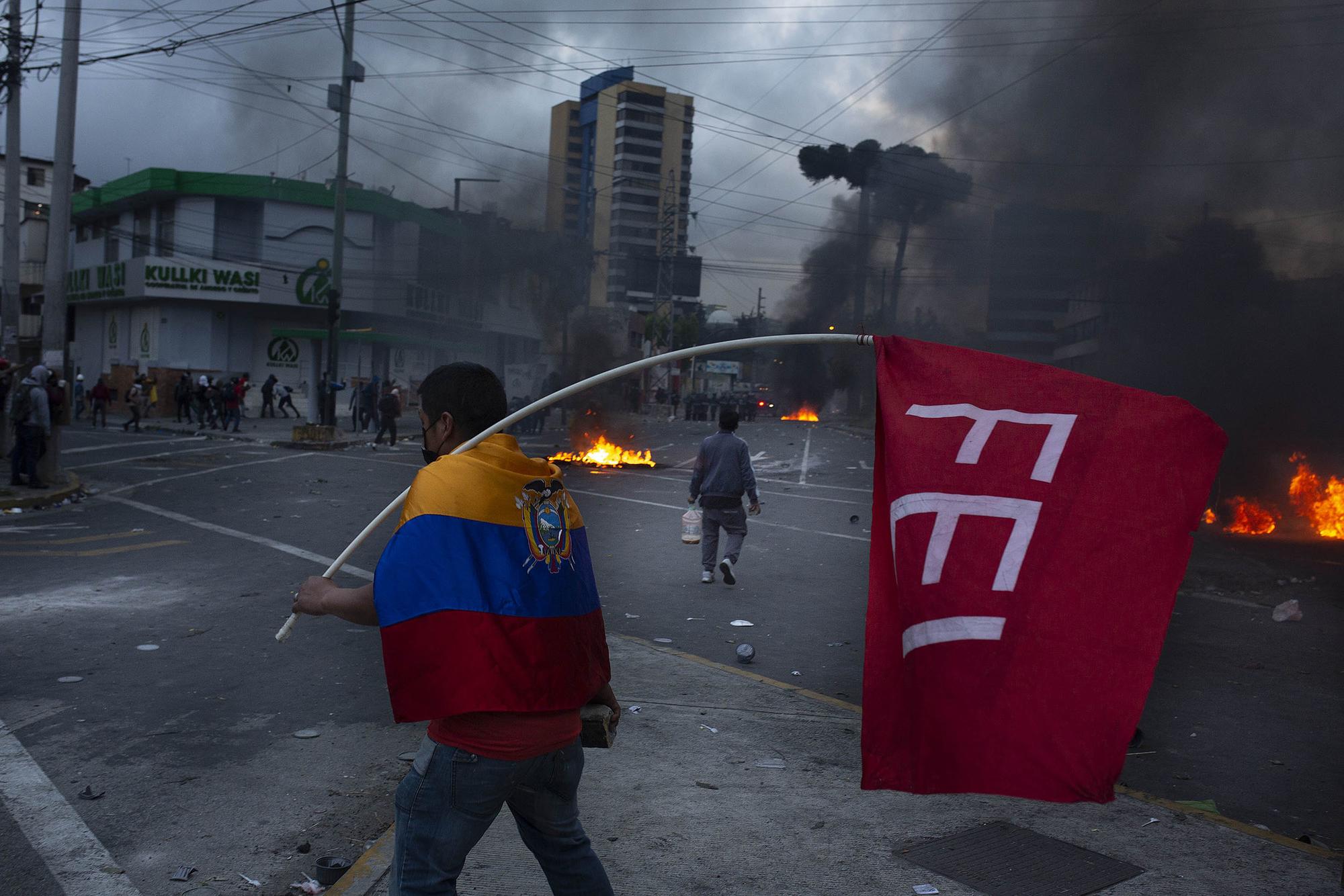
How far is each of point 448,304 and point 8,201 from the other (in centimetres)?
2635

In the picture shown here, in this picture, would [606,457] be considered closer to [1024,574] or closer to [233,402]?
[233,402]

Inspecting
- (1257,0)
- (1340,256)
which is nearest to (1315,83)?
(1257,0)

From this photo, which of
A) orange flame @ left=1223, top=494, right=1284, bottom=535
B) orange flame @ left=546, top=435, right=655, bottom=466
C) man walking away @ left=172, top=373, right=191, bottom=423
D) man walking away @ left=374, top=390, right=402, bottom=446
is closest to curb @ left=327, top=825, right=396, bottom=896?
orange flame @ left=1223, top=494, right=1284, bottom=535

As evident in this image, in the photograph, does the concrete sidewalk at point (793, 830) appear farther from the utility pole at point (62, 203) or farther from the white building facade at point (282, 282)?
the white building facade at point (282, 282)

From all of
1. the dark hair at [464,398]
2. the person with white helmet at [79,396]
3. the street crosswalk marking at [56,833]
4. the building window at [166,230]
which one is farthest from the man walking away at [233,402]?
the dark hair at [464,398]

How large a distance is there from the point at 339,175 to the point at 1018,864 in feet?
85.7

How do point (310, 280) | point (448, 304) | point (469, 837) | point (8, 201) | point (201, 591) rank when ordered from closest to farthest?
point (469, 837) → point (201, 591) → point (8, 201) → point (310, 280) → point (448, 304)

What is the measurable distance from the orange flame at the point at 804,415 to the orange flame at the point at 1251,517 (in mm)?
45702

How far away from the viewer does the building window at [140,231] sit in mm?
42000

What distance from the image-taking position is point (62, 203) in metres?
15.3

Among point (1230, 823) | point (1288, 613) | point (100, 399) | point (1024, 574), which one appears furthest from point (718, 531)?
point (100, 399)

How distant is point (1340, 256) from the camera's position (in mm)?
18375

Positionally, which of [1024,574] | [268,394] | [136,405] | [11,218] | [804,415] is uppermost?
[11,218]

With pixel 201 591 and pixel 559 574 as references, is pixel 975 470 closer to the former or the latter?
pixel 559 574
